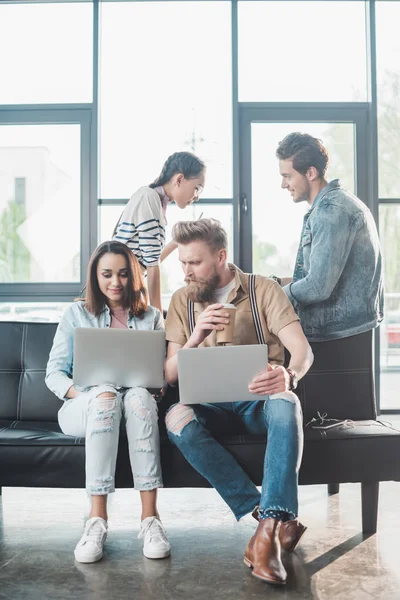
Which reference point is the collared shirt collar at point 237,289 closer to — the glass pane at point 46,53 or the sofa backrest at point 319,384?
the sofa backrest at point 319,384

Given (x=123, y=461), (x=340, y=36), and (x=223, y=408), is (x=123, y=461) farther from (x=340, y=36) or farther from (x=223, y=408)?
(x=340, y=36)

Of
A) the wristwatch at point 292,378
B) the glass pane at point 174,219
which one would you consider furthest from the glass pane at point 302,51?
the wristwatch at point 292,378

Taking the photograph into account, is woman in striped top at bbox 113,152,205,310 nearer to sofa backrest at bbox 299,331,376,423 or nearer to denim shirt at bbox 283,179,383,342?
denim shirt at bbox 283,179,383,342

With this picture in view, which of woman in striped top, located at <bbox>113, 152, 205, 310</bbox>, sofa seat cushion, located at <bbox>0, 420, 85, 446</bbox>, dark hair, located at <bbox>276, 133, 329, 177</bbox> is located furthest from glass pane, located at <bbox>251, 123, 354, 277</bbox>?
sofa seat cushion, located at <bbox>0, 420, 85, 446</bbox>

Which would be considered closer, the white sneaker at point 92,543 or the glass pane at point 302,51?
the white sneaker at point 92,543

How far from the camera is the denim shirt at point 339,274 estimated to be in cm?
249

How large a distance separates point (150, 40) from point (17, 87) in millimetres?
1050

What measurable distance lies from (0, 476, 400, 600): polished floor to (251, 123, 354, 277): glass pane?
2.32m

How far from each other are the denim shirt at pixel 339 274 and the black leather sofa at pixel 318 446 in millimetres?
80

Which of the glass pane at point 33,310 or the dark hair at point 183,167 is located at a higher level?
the dark hair at point 183,167

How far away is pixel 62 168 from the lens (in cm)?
475

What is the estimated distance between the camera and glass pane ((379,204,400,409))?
490 cm

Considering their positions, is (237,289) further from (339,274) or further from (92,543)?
(92,543)

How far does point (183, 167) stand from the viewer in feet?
10.1
